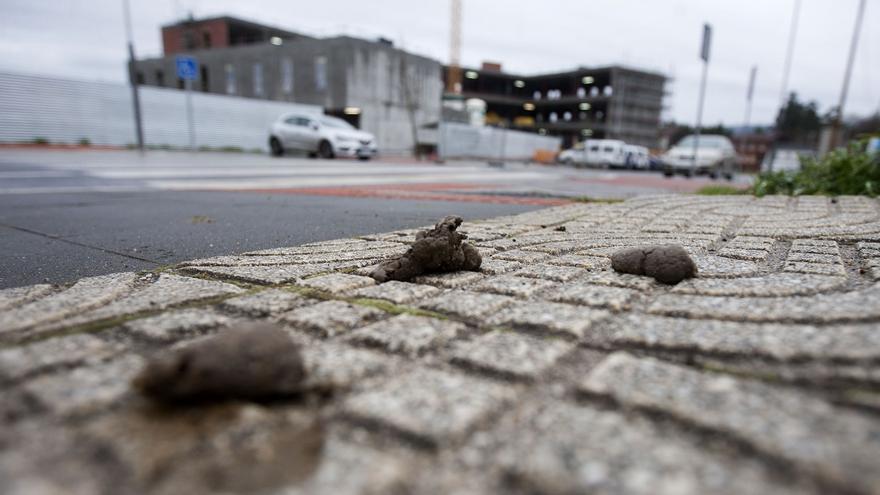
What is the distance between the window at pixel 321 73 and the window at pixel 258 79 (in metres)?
5.76

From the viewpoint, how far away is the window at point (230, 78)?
40759mm

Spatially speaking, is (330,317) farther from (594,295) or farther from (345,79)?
(345,79)

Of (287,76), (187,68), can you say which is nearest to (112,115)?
(187,68)

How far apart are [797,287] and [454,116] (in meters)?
39.1

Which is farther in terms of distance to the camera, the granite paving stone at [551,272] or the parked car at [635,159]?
the parked car at [635,159]

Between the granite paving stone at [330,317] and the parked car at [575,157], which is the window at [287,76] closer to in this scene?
the parked car at [575,157]

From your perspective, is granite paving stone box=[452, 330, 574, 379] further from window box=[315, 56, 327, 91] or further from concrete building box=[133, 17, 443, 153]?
window box=[315, 56, 327, 91]

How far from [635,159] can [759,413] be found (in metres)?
33.5

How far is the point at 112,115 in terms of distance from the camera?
22359mm

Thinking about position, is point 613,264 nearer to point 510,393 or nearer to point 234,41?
point 510,393

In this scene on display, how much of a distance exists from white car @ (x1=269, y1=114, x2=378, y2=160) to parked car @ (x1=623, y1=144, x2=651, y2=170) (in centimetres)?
1917

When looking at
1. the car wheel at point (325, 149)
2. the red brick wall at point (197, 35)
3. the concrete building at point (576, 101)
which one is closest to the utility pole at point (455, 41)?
the concrete building at point (576, 101)

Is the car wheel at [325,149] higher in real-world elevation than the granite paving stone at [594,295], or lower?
higher

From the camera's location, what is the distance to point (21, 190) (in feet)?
18.7
